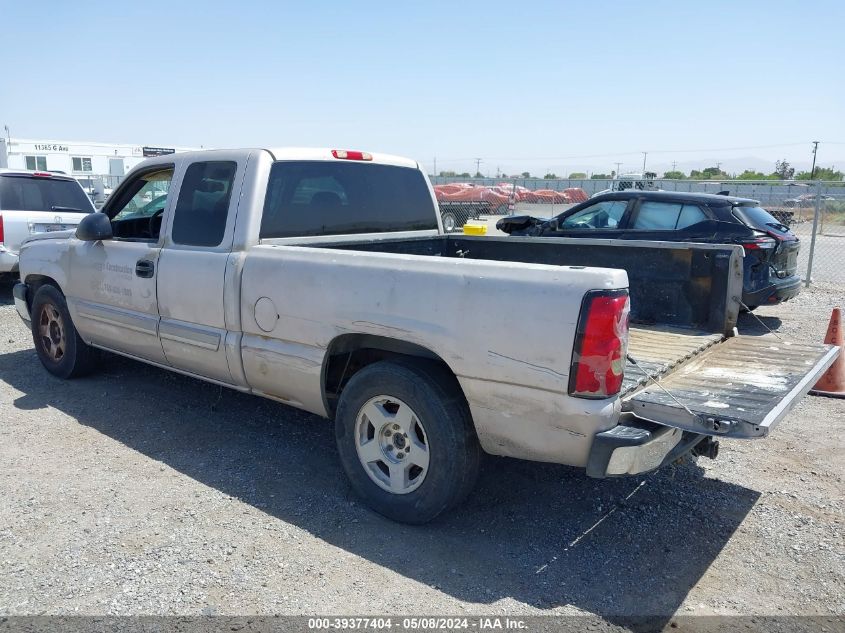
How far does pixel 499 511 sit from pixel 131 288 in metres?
3.12

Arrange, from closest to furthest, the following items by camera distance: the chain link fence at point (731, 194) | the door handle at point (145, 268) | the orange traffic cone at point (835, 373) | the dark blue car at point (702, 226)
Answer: the door handle at point (145, 268) < the orange traffic cone at point (835, 373) < the dark blue car at point (702, 226) < the chain link fence at point (731, 194)

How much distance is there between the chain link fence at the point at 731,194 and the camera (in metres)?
13.3

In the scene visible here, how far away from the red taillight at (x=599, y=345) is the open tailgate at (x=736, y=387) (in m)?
0.23

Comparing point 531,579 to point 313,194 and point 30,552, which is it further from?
point 313,194

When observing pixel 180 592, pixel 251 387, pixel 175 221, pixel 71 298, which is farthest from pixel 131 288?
pixel 180 592

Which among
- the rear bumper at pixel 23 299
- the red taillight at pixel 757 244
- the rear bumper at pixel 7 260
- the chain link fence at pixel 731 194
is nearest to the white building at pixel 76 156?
the chain link fence at pixel 731 194

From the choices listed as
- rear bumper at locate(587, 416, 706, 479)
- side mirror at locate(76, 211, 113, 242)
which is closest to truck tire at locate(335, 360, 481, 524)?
rear bumper at locate(587, 416, 706, 479)

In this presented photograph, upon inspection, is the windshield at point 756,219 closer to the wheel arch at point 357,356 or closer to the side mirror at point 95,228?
the wheel arch at point 357,356

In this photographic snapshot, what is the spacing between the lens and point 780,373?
3.70 meters

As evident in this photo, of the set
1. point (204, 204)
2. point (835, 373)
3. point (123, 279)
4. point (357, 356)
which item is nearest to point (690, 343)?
point (357, 356)

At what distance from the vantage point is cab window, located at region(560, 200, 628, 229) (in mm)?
9484

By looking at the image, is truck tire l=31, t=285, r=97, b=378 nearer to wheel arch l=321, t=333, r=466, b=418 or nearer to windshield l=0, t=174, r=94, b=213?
wheel arch l=321, t=333, r=466, b=418

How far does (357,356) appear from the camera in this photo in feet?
13.7

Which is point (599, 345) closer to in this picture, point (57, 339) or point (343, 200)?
point (343, 200)
